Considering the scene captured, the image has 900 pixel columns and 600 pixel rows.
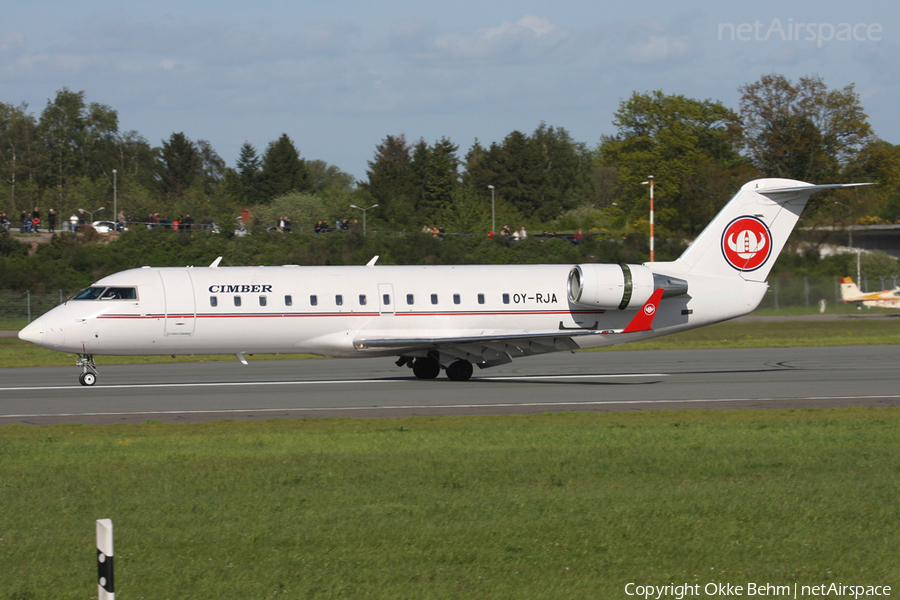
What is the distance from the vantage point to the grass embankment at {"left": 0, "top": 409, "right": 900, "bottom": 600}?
7.26 meters

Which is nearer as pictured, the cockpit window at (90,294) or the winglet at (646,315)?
the cockpit window at (90,294)

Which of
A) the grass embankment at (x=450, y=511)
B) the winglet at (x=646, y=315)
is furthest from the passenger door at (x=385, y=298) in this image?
the grass embankment at (x=450, y=511)

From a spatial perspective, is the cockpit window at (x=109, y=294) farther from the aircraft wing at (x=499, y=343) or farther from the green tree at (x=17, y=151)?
the green tree at (x=17, y=151)

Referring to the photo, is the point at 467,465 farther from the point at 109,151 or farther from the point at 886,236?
the point at 109,151

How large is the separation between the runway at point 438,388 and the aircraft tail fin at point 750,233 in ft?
9.75

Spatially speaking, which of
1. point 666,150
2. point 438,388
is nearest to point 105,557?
point 438,388

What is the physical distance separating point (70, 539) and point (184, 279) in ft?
50.7

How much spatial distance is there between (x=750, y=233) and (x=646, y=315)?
4158 mm

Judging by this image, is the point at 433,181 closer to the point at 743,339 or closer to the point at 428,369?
the point at 743,339

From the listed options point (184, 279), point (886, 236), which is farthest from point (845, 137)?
point (184, 279)

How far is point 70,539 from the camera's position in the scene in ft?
27.2

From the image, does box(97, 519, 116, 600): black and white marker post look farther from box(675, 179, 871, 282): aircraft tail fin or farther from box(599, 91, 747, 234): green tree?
box(599, 91, 747, 234): green tree

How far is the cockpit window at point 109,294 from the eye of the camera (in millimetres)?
22578

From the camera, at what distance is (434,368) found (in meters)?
24.7
